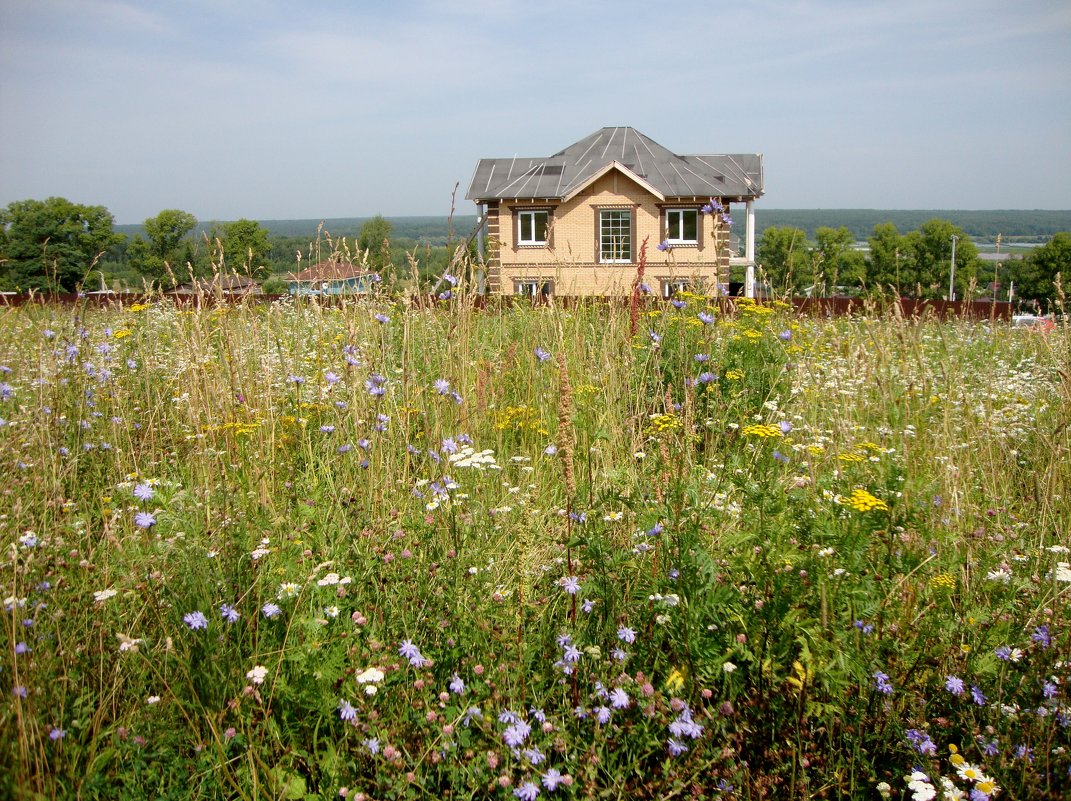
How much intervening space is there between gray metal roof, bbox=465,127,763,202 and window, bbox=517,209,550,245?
0.87m

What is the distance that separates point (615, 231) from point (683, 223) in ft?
8.68

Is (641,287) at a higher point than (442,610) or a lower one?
higher

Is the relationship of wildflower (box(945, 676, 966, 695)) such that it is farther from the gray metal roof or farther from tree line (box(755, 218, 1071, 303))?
tree line (box(755, 218, 1071, 303))

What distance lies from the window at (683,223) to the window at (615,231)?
154 centimetres

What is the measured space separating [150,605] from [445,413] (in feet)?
5.85

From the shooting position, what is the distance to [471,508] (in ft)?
8.55

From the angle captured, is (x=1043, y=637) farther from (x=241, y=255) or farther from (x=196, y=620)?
(x=241, y=255)

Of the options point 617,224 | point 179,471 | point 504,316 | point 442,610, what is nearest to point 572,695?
point 442,610

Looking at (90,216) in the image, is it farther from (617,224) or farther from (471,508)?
(471,508)

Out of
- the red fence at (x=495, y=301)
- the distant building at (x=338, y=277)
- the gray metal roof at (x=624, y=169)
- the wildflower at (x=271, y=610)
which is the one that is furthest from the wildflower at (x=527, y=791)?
the gray metal roof at (x=624, y=169)

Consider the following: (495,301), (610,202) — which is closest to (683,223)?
(610,202)

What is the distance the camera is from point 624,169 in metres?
27.3

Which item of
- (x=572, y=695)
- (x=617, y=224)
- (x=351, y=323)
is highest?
(x=617, y=224)

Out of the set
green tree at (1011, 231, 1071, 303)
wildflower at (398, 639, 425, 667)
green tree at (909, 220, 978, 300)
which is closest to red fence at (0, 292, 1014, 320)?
wildflower at (398, 639, 425, 667)
